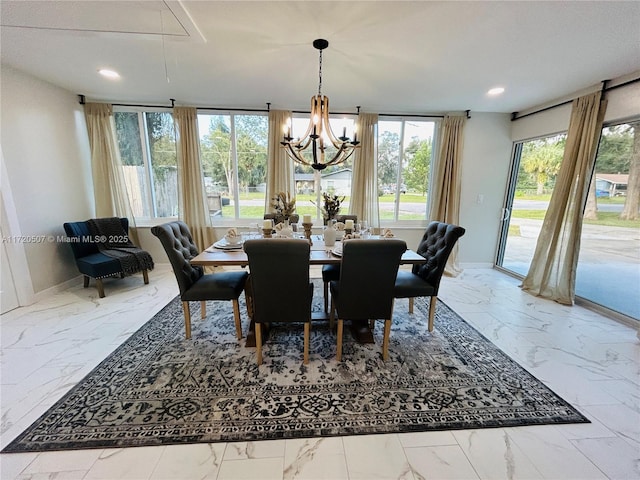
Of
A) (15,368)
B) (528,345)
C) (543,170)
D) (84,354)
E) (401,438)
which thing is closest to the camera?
(401,438)

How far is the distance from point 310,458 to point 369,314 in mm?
957

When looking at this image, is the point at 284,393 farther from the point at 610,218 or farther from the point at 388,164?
the point at 610,218

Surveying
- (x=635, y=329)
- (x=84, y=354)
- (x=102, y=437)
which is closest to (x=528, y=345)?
(x=635, y=329)

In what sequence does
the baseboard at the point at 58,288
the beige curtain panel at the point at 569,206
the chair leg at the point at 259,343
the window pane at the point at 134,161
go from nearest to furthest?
the chair leg at the point at 259,343 < the beige curtain panel at the point at 569,206 < the baseboard at the point at 58,288 < the window pane at the point at 134,161

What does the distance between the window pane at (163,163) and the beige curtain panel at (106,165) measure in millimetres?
421

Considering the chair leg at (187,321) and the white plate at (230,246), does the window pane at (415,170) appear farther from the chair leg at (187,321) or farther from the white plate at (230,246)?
the chair leg at (187,321)

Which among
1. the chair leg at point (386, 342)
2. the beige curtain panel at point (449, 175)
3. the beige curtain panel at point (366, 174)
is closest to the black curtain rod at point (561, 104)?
the beige curtain panel at point (449, 175)

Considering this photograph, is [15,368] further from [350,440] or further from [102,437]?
[350,440]

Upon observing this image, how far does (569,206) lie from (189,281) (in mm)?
4335

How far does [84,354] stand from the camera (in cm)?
208

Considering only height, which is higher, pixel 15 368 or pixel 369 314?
pixel 369 314

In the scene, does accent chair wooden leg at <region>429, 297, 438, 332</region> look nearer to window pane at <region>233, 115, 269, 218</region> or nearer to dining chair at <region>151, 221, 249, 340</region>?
dining chair at <region>151, 221, 249, 340</region>


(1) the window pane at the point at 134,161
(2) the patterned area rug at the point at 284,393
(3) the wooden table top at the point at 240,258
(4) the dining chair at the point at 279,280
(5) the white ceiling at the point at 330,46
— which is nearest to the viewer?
(2) the patterned area rug at the point at 284,393

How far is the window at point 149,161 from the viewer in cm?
397
